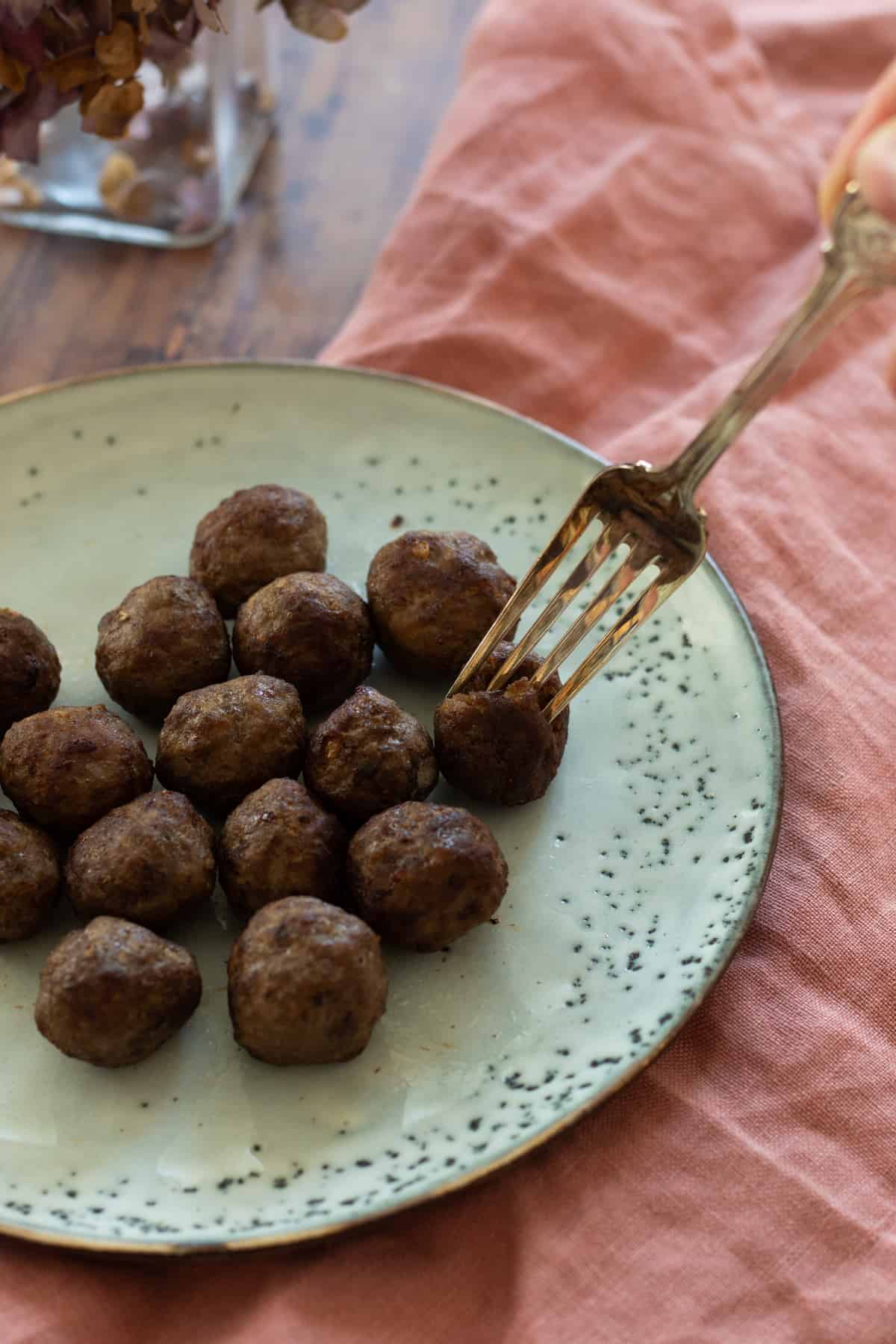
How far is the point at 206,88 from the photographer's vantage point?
283 cm

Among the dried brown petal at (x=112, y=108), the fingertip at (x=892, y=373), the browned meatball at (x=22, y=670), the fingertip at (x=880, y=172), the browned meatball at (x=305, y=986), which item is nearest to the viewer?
the fingertip at (x=880, y=172)

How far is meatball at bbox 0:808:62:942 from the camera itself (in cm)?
175

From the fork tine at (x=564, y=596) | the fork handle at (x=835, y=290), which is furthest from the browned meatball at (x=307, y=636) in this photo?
the fork handle at (x=835, y=290)

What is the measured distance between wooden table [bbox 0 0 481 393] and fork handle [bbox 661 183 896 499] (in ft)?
4.79

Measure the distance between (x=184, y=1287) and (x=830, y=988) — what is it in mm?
920

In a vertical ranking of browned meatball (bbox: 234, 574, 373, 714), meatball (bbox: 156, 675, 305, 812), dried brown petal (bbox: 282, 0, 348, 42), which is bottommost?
meatball (bbox: 156, 675, 305, 812)

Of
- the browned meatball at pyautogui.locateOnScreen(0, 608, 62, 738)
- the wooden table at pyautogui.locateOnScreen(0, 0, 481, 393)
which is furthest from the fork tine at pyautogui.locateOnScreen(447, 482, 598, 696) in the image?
the wooden table at pyautogui.locateOnScreen(0, 0, 481, 393)

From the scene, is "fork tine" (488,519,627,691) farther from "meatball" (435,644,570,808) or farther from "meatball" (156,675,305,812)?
"meatball" (156,675,305,812)

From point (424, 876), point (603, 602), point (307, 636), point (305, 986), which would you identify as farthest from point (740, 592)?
point (305, 986)

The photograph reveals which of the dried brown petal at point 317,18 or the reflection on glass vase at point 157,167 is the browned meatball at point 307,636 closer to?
the dried brown petal at point 317,18

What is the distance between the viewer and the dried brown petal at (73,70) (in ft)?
7.27

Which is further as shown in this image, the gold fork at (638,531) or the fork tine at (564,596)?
the fork tine at (564,596)

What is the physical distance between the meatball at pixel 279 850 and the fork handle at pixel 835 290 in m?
0.74

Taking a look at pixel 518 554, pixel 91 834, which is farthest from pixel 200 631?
pixel 518 554
